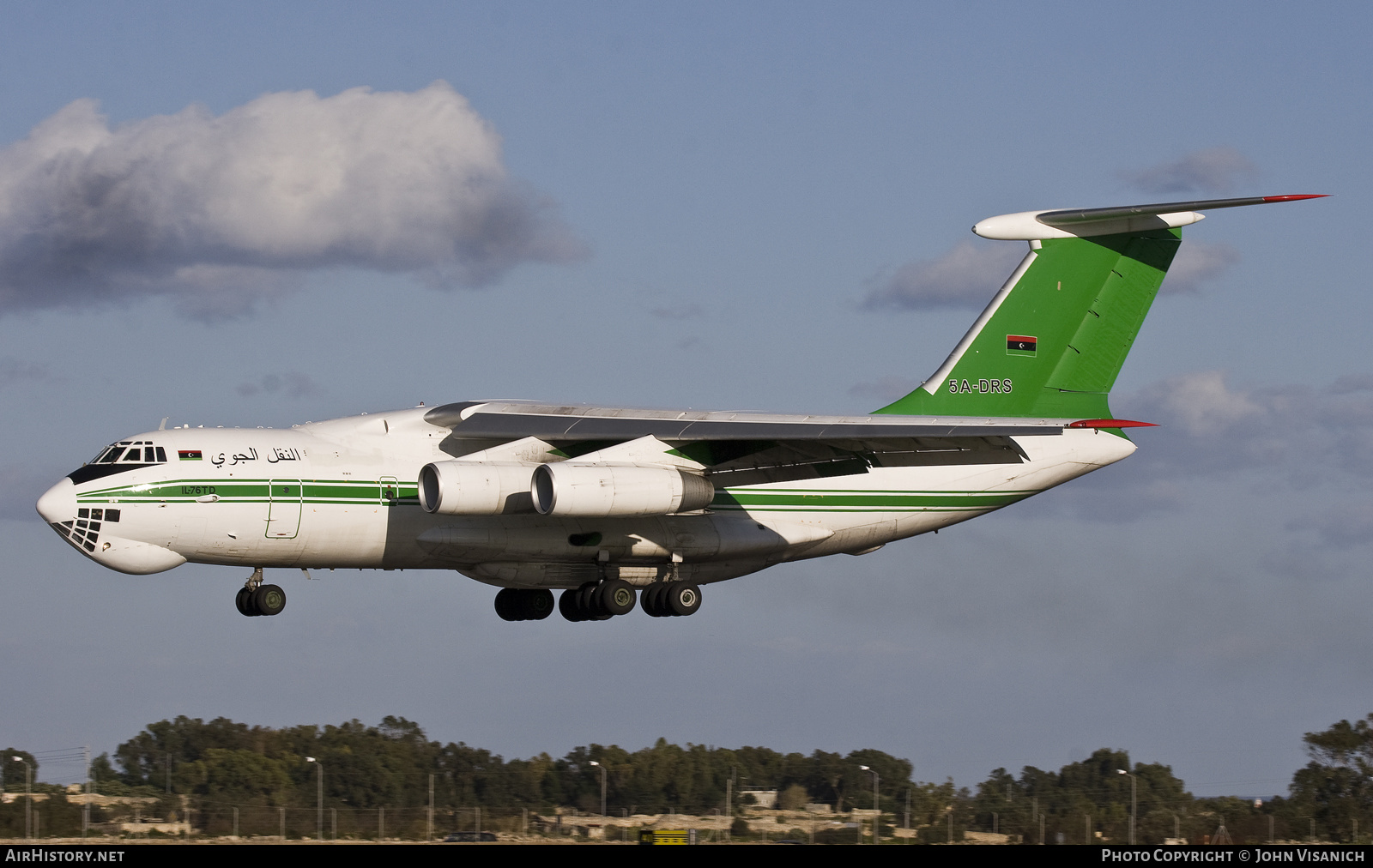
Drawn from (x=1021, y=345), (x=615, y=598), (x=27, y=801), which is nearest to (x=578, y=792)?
(x=615, y=598)

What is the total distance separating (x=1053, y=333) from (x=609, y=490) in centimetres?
585

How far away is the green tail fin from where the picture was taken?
725 inches

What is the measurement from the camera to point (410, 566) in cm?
1638

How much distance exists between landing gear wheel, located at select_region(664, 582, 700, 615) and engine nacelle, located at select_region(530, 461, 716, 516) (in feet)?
3.98

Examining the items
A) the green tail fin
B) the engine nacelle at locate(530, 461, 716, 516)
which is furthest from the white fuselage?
the green tail fin

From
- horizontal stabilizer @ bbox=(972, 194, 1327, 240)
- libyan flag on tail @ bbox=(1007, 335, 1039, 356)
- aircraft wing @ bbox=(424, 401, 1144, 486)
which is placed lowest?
aircraft wing @ bbox=(424, 401, 1144, 486)

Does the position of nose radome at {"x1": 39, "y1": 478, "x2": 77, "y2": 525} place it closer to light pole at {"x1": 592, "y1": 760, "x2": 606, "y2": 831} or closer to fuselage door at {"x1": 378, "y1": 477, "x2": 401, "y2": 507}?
fuselage door at {"x1": 378, "y1": 477, "x2": 401, "y2": 507}

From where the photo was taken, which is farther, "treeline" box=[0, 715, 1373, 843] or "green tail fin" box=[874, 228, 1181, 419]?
"green tail fin" box=[874, 228, 1181, 419]

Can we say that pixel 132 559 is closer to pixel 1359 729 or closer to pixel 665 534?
pixel 665 534

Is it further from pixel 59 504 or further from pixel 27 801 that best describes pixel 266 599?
pixel 27 801

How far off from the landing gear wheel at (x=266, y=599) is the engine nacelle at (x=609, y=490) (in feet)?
8.57

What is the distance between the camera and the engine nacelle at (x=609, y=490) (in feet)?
49.4

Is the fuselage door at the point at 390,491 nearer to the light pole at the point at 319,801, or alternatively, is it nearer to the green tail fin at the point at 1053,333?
the light pole at the point at 319,801
